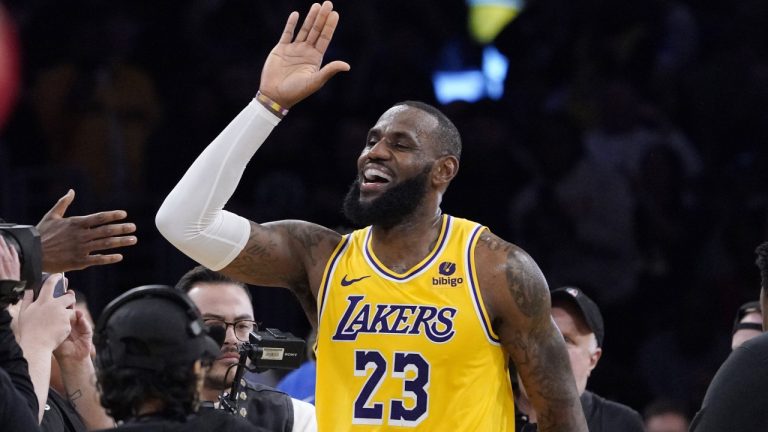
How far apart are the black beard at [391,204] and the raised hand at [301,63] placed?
360 millimetres

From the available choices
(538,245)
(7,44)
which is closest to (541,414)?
(538,245)

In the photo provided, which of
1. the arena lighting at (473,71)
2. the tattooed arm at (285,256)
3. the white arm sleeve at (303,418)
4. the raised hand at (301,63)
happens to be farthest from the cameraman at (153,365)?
the arena lighting at (473,71)

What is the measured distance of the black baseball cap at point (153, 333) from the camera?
302 centimetres

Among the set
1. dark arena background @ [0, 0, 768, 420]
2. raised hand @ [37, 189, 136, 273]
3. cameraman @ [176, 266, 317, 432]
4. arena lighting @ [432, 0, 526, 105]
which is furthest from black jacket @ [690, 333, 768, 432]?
arena lighting @ [432, 0, 526, 105]

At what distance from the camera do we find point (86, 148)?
→ 8.30m

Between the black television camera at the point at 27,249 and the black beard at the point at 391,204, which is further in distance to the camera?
the black beard at the point at 391,204

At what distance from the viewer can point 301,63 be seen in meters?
4.32

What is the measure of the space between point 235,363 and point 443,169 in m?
0.87

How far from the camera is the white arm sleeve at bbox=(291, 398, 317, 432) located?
457 centimetres

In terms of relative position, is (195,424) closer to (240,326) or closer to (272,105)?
(272,105)

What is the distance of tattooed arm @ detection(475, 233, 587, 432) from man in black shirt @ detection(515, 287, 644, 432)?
2.76ft

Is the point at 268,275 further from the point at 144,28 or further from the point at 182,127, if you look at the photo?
the point at 144,28

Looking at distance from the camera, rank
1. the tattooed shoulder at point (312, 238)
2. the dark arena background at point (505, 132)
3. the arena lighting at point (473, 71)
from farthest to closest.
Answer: the arena lighting at point (473, 71)
the dark arena background at point (505, 132)
the tattooed shoulder at point (312, 238)

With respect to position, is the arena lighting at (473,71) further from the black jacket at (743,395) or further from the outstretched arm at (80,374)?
the black jacket at (743,395)
